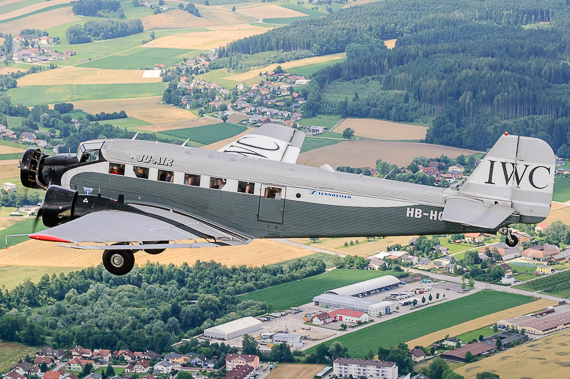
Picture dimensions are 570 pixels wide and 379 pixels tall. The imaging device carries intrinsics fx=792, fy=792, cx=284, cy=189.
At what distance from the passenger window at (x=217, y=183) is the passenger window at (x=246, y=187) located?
0.83 metres

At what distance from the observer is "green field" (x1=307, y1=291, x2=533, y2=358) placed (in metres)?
107

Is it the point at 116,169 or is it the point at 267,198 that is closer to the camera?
the point at 267,198

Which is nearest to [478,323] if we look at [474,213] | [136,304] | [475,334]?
[475,334]

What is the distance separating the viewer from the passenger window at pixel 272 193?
39531 mm

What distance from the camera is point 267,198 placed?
39.6 metres

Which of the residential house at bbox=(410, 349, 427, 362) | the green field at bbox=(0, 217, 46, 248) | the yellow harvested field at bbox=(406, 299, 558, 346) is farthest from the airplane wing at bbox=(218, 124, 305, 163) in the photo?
the green field at bbox=(0, 217, 46, 248)

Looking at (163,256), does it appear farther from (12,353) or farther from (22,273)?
(12,353)

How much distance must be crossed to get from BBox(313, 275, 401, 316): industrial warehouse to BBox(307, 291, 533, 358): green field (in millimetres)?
2830

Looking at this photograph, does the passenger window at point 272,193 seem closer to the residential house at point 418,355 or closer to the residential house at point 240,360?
the residential house at point 240,360

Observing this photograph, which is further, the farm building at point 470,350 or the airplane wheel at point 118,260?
the farm building at point 470,350

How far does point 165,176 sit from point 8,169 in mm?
153555

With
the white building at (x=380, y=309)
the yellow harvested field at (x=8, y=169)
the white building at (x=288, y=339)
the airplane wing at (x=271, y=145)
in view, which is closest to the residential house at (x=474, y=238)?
the white building at (x=380, y=309)

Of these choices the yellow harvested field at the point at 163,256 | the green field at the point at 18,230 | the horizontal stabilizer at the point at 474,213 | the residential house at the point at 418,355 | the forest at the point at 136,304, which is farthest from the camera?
the green field at the point at 18,230

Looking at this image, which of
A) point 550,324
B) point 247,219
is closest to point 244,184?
point 247,219
